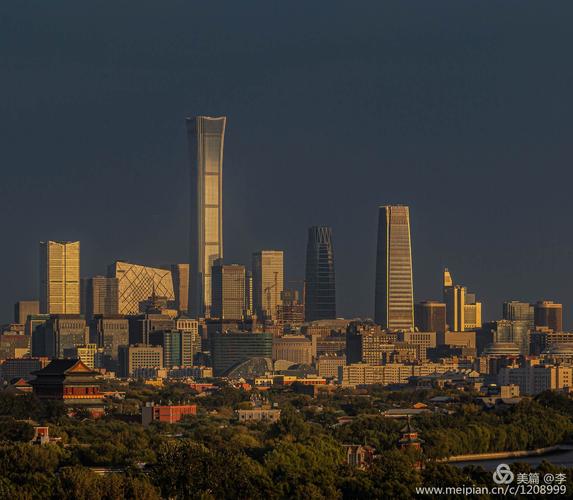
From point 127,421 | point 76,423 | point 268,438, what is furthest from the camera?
point 127,421

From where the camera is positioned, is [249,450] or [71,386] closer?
[249,450]

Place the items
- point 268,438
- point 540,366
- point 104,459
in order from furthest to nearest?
point 540,366 < point 268,438 < point 104,459

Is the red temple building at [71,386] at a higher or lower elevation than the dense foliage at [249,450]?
higher

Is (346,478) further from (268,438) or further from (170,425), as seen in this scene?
(170,425)

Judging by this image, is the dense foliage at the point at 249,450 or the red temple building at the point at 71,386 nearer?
the dense foliage at the point at 249,450

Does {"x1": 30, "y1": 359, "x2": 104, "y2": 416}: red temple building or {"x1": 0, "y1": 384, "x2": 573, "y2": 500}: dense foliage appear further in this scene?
{"x1": 30, "y1": 359, "x2": 104, "y2": 416}: red temple building

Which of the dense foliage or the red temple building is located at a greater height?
the red temple building

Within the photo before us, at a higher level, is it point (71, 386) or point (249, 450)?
point (71, 386)

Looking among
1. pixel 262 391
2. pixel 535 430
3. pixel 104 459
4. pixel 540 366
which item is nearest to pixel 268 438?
pixel 535 430
